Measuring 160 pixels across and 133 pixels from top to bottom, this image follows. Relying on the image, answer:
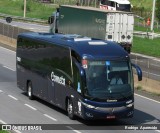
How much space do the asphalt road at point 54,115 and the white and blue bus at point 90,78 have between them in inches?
16.6

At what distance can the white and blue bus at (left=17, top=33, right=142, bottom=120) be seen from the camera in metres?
20.7

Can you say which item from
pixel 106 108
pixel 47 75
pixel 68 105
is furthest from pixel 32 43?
pixel 106 108

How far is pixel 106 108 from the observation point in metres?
20.7

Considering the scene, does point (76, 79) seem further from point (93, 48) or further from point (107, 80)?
point (93, 48)

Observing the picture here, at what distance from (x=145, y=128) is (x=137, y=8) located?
80064 mm

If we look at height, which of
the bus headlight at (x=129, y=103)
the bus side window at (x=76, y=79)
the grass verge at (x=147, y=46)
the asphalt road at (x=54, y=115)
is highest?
the bus side window at (x=76, y=79)

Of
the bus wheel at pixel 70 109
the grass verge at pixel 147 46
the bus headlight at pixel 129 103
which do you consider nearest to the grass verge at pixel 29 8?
the grass verge at pixel 147 46

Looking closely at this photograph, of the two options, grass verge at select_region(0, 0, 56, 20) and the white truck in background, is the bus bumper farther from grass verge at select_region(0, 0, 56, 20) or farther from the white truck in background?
grass verge at select_region(0, 0, 56, 20)

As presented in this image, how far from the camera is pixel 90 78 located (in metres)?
20.9

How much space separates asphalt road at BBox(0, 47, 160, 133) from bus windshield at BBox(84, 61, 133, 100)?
1173 millimetres

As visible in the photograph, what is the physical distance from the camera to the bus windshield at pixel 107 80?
68.0 ft

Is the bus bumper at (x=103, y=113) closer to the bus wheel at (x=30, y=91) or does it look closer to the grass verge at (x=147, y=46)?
the bus wheel at (x=30, y=91)

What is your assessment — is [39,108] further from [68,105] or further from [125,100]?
[125,100]

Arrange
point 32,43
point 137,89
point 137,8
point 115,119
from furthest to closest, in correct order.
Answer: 1. point 137,8
2. point 137,89
3. point 32,43
4. point 115,119
